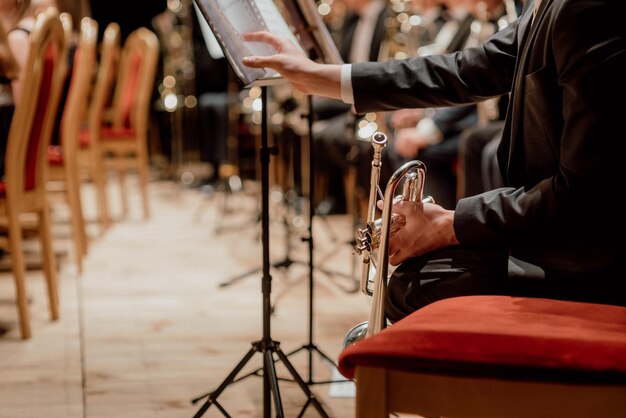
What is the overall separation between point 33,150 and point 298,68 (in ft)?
4.56

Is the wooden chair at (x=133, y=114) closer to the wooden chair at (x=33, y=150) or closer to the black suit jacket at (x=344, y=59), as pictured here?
the black suit jacket at (x=344, y=59)

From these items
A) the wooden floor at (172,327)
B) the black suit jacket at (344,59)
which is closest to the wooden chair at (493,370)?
the wooden floor at (172,327)

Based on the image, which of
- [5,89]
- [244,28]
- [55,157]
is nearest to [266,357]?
[244,28]

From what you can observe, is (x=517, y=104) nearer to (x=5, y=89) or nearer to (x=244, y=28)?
(x=244, y=28)

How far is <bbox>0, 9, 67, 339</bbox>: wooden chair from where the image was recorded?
2.50m

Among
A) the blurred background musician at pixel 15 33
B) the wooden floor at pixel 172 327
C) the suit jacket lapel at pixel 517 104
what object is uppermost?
the blurred background musician at pixel 15 33

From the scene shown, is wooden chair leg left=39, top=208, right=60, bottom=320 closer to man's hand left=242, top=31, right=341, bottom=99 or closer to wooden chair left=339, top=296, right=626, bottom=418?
man's hand left=242, top=31, right=341, bottom=99

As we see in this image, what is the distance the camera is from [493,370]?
1097mm

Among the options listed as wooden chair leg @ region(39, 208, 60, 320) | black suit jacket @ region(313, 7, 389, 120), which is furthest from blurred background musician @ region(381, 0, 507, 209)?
wooden chair leg @ region(39, 208, 60, 320)

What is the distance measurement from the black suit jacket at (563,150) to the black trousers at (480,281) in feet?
0.07

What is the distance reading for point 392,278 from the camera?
154cm

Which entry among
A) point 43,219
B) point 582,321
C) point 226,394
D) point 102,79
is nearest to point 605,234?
point 582,321

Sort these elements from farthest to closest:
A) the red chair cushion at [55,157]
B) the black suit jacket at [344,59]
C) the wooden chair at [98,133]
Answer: the black suit jacket at [344,59], the wooden chair at [98,133], the red chair cushion at [55,157]

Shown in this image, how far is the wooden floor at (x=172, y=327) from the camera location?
7.17 ft
